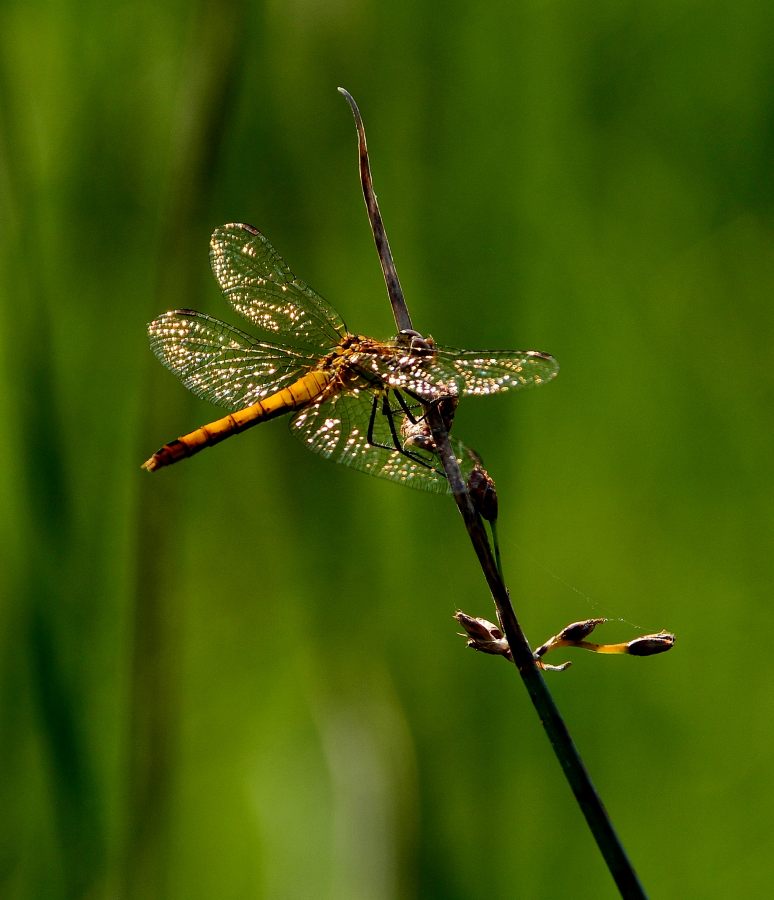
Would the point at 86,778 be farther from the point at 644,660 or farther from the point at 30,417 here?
the point at 644,660

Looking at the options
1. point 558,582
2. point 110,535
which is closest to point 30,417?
point 110,535

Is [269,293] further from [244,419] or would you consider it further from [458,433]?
[458,433]

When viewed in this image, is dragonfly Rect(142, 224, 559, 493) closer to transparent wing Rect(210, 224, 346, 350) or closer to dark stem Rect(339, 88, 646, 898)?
transparent wing Rect(210, 224, 346, 350)

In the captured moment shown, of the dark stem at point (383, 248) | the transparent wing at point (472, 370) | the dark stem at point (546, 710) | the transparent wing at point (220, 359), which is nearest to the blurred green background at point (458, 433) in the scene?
the transparent wing at point (220, 359)

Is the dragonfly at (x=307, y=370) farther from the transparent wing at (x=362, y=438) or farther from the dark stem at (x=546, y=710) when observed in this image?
the dark stem at (x=546, y=710)

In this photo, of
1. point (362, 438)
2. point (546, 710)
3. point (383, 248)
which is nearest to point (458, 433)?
point (362, 438)
